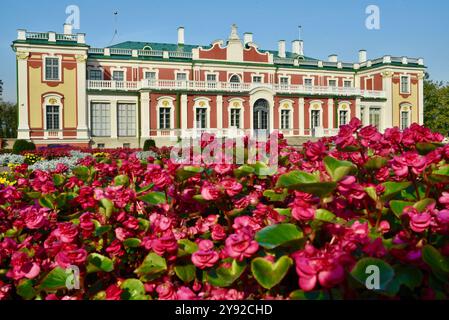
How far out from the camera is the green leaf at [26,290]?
183 centimetres

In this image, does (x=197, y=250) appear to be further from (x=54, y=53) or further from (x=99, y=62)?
(x=99, y=62)

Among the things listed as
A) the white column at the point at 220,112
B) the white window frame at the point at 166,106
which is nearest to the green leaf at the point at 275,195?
the white window frame at the point at 166,106

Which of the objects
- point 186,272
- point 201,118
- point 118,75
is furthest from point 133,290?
point 118,75

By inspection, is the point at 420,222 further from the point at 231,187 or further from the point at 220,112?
the point at 220,112

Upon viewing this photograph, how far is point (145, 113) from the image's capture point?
31.8 m

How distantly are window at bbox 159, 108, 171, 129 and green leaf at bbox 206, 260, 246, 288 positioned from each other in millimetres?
31168

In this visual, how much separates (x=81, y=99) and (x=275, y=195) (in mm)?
31305

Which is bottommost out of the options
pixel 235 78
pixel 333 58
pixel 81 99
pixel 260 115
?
pixel 260 115

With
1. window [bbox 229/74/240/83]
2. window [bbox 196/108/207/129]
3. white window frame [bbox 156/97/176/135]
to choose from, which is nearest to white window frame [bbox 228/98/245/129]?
window [bbox 196/108/207/129]

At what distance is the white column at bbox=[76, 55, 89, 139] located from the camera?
3103 cm

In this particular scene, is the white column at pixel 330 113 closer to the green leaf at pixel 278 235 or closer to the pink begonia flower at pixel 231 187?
the pink begonia flower at pixel 231 187

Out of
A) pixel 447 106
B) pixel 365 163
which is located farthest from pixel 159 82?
pixel 447 106
